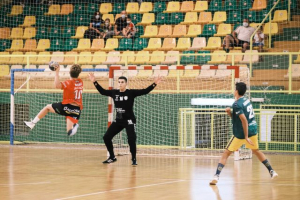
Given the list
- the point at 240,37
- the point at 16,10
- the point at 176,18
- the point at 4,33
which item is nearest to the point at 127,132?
the point at 240,37

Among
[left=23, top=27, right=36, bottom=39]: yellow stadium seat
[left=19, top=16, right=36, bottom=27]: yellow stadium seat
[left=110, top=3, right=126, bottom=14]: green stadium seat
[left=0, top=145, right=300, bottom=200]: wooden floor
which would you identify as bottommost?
[left=0, top=145, right=300, bottom=200]: wooden floor

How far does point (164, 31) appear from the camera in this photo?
24.1 m

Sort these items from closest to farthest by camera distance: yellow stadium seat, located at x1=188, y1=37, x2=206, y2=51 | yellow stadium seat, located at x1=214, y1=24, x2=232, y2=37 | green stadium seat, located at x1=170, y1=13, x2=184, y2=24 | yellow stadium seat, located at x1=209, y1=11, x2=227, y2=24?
yellow stadium seat, located at x1=188, y1=37, x2=206, y2=51 → yellow stadium seat, located at x1=214, y1=24, x2=232, y2=37 → yellow stadium seat, located at x1=209, y1=11, x2=227, y2=24 → green stadium seat, located at x1=170, y1=13, x2=184, y2=24

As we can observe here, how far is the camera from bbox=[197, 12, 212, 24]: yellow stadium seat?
2378cm

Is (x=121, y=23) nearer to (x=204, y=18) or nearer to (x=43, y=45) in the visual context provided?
(x=204, y=18)

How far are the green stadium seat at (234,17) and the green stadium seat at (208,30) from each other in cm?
73

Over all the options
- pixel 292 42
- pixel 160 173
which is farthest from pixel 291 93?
pixel 160 173

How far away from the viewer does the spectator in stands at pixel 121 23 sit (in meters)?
24.1

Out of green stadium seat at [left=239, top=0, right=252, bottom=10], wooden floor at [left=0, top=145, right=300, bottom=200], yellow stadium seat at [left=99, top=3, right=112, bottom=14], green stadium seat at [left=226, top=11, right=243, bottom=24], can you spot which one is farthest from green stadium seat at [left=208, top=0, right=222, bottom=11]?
wooden floor at [left=0, top=145, right=300, bottom=200]

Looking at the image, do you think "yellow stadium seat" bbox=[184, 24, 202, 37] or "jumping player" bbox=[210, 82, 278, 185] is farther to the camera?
"yellow stadium seat" bbox=[184, 24, 202, 37]

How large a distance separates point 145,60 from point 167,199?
13406mm

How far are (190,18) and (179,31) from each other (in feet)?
2.83

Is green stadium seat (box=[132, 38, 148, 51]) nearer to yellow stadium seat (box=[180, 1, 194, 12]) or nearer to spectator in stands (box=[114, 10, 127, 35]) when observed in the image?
spectator in stands (box=[114, 10, 127, 35])

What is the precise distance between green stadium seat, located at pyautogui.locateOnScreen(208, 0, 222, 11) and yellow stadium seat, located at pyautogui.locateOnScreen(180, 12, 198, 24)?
2.27ft
